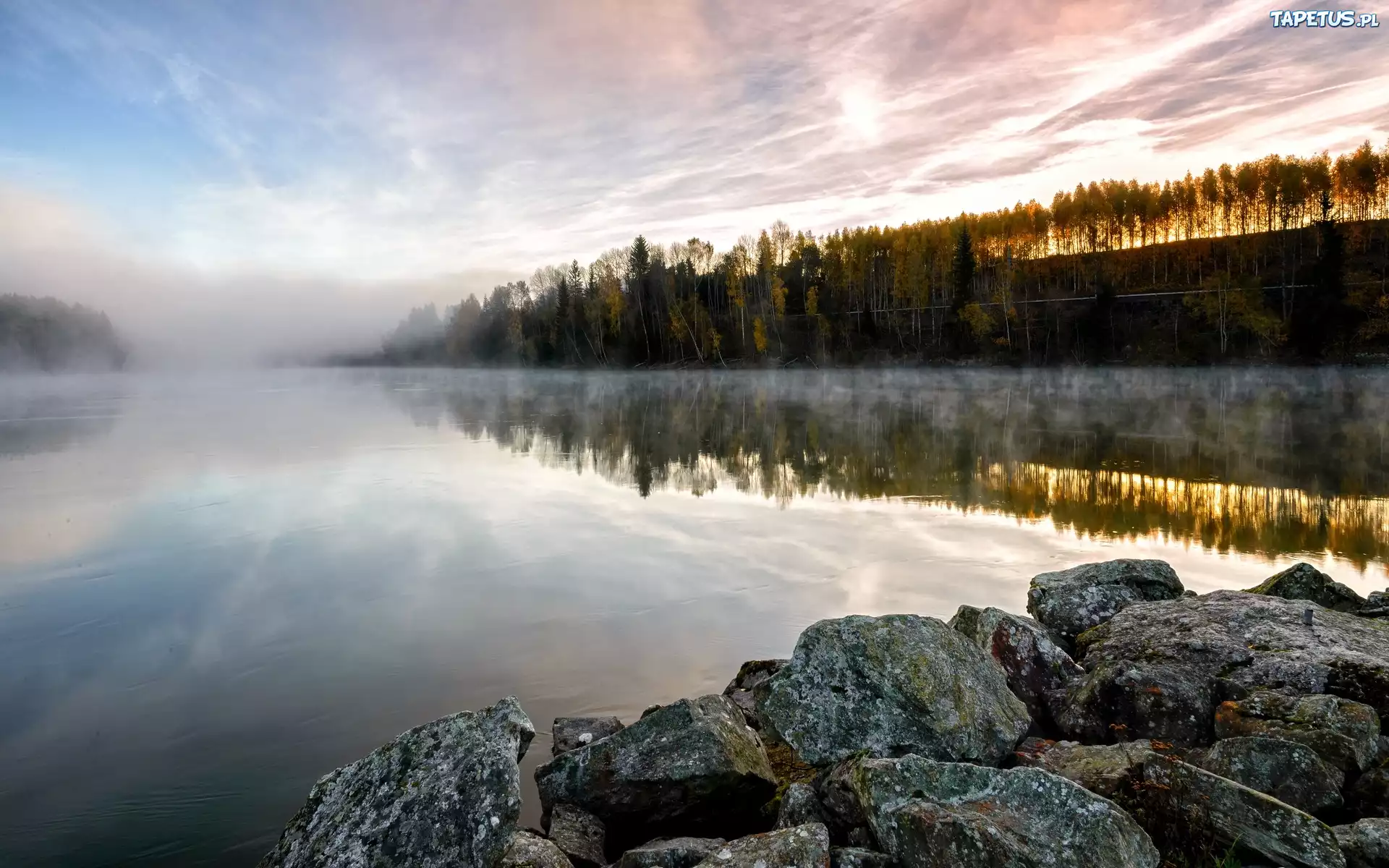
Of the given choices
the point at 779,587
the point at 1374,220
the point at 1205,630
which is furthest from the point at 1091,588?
the point at 1374,220

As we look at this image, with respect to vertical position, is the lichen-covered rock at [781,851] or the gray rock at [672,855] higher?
the lichen-covered rock at [781,851]

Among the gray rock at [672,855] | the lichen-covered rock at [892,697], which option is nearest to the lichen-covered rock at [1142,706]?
the lichen-covered rock at [892,697]

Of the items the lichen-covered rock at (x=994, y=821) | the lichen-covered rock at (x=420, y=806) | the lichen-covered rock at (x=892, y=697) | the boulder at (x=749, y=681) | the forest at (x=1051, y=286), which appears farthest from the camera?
the forest at (x=1051, y=286)

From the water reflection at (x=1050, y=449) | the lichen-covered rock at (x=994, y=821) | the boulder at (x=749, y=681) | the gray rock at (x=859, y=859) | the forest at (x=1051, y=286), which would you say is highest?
the forest at (x=1051, y=286)

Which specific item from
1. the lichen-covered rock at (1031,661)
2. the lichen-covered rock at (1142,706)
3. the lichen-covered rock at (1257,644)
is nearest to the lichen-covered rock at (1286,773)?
the lichen-covered rock at (1142,706)

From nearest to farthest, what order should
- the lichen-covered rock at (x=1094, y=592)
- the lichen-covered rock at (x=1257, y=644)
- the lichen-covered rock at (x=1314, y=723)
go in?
the lichen-covered rock at (x=1314, y=723), the lichen-covered rock at (x=1257, y=644), the lichen-covered rock at (x=1094, y=592)

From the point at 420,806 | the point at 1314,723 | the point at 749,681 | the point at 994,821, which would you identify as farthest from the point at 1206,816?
the point at 420,806

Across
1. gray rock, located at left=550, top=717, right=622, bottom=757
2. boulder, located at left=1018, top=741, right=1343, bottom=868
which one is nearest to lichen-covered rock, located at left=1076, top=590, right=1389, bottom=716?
boulder, located at left=1018, top=741, right=1343, bottom=868

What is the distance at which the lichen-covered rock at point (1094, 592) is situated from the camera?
27.1 feet

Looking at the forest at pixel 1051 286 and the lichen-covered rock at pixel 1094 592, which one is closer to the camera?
the lichen-covered rock at pixel 1094 592

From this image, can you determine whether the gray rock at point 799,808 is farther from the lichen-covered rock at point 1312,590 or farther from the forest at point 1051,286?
the forest at point 1051,286

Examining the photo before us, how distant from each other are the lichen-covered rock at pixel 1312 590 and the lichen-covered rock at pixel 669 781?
6.27 metres

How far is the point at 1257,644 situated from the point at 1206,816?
3.00 metres

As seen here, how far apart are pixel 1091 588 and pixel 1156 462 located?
15996mm
